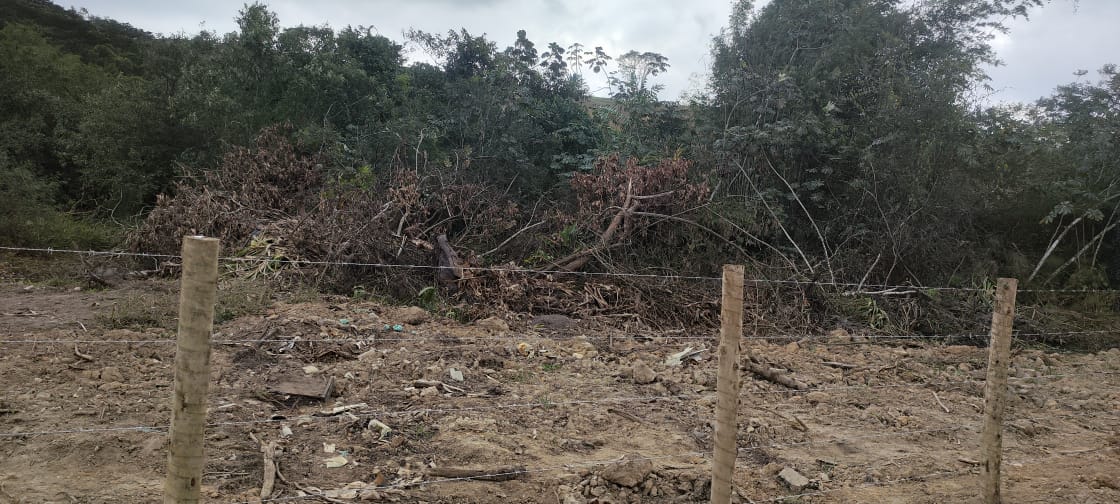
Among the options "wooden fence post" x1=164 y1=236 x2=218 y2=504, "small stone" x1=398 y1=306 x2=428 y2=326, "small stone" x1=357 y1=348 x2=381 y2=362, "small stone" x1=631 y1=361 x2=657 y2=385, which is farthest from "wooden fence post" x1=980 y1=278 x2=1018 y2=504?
A: "small stone" x1=398 y1=306 x2=428 y2=326

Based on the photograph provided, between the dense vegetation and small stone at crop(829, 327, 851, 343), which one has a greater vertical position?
the dense vegetation

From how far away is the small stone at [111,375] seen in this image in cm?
423

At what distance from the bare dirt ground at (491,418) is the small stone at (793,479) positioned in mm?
27

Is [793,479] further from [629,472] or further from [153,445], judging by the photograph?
[153,445]

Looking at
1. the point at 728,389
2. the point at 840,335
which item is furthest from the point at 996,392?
the point at 840,335

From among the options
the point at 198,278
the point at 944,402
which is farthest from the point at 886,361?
the point at 198,278

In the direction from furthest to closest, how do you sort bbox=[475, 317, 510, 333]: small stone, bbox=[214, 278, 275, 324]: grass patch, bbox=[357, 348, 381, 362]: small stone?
bbox=[475, 317, 510, 333]: small stone
bbox=[214, 278, 275, 324]: grass patch
bbox=[357, 348, 381, 362]: small stone

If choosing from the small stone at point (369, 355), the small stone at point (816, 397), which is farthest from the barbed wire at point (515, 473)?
the small stone at point (369, 355)

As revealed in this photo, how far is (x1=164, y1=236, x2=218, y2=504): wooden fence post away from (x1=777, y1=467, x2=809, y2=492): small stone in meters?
2.74

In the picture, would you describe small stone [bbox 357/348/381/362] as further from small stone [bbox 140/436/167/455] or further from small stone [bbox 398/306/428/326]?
small stone [bbox 140/436/167/455]

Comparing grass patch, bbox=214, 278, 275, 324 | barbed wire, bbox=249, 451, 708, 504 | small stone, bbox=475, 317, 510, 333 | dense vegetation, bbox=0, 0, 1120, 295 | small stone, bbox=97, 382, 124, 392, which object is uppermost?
dense vegetation, bbox=0, 0, 1120, 295

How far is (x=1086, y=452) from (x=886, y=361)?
92.7 inches

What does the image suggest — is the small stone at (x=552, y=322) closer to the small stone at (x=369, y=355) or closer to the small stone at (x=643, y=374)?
the small stone at (x=643, y=374)

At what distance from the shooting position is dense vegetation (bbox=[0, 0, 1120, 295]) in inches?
364
